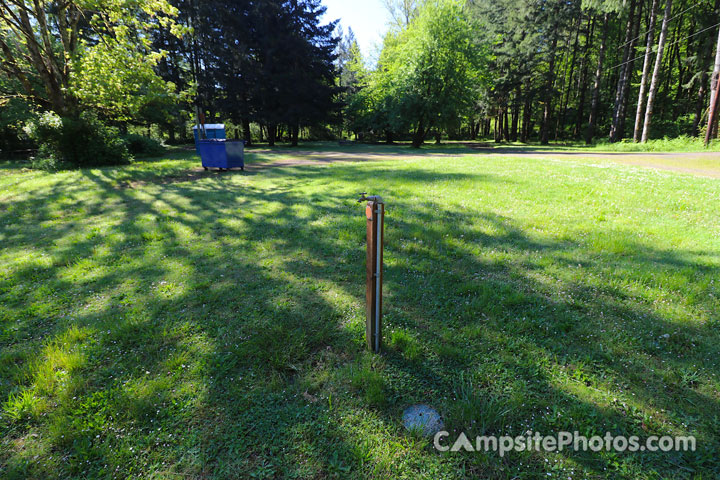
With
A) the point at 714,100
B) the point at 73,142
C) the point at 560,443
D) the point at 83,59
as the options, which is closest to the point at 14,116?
the point at 83,59

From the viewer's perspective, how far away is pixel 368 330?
106 inches

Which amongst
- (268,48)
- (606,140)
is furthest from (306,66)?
(606,140)

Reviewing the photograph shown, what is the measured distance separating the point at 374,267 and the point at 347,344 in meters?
0.82

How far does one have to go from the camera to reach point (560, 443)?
1961 millimetres

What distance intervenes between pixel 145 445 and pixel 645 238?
21.5 ft

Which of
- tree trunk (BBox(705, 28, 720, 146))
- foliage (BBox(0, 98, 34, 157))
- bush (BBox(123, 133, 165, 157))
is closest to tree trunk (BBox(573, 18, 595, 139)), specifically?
tree trunk (BBox(705, 28, 720, 146))

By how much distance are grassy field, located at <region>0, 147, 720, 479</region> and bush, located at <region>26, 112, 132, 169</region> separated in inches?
341

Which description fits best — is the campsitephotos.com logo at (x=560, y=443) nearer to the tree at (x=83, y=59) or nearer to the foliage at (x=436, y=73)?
the tree at (x=83, y=59)

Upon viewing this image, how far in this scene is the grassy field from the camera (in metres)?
1.90

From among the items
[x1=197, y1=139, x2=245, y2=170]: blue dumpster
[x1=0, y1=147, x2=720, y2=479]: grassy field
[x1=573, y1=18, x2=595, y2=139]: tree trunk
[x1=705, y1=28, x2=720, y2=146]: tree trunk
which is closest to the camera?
[x1=0, y1=147, x2=720, y2=479]: grassy field

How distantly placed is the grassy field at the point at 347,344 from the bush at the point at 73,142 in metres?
8.66

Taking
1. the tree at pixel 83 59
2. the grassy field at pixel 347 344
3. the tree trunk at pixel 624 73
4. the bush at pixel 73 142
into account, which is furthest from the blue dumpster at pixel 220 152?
the tree trunk at pixel 624 73

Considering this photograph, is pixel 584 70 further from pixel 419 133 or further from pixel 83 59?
pixel 83 59

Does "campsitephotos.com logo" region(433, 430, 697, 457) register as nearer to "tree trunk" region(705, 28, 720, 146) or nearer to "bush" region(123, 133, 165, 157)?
"bush" region(123, 133, 165, 157)
